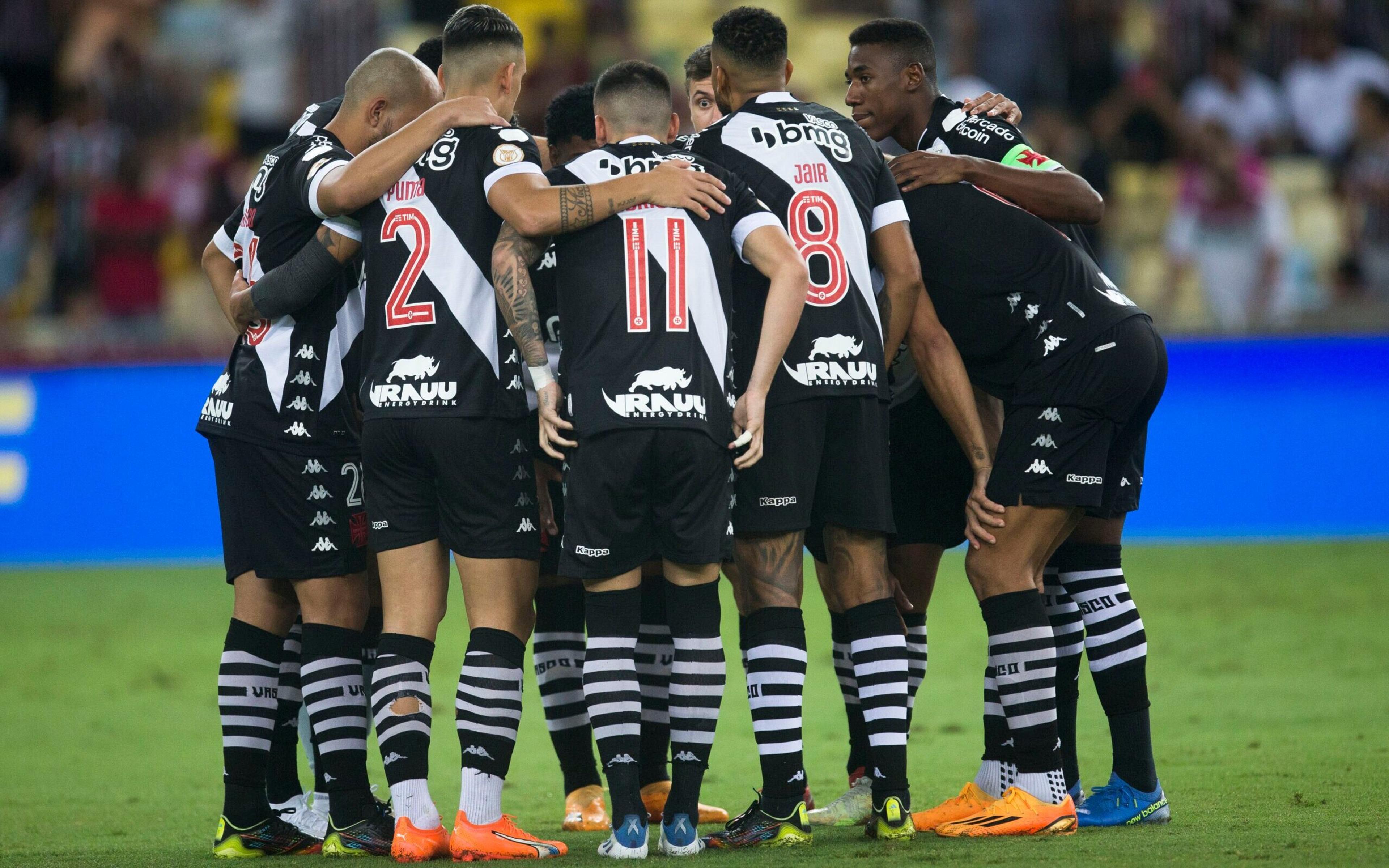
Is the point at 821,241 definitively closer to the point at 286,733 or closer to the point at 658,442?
the point at 658,442

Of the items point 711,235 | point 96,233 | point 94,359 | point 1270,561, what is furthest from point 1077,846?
point 96,233

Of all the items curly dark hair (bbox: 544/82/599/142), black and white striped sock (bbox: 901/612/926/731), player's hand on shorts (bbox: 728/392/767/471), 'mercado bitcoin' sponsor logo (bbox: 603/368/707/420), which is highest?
curly dark hair (bbox: 544/82/599/142)

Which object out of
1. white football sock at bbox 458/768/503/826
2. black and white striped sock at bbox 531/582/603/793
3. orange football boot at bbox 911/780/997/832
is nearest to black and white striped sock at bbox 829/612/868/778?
orange football boot at bbox 911/780/997/832

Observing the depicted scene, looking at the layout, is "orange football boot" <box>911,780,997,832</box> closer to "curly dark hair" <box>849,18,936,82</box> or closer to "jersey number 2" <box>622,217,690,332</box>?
"jersey number 2" <box>622,217,690,332</box>

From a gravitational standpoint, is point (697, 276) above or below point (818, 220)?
below

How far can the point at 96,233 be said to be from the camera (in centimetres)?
1492

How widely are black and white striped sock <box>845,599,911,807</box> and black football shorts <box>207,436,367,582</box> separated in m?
1.78

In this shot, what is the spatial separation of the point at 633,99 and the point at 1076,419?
73.5 inches

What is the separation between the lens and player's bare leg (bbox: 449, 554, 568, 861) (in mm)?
4828

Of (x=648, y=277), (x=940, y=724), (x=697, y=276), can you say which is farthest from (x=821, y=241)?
(x=940, y=724)

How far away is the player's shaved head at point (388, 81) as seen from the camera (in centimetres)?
546

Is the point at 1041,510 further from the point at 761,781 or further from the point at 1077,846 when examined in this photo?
the point at 761,781

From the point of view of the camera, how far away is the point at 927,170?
18.0 feet

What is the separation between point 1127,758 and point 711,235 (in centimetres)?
234
